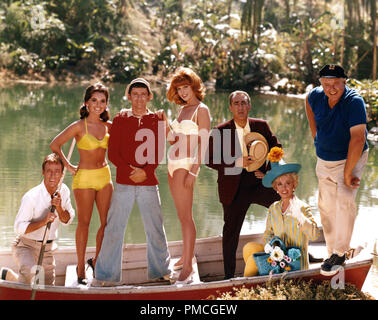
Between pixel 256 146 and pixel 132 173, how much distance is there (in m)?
0.92

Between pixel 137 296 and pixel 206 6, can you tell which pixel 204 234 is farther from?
pixel 206 6

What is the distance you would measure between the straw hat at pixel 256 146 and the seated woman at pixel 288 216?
27 cm

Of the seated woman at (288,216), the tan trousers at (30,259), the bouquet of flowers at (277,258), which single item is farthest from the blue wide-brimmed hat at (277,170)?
the tan trousers at (30,259)

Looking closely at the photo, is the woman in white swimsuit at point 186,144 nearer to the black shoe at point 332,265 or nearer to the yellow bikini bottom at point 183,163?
the yellow bikini bottom at point 183,163

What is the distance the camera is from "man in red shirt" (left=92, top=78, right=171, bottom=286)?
12.6ft

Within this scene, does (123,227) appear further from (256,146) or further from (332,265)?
(332,265)

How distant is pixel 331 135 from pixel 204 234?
2.94 metres

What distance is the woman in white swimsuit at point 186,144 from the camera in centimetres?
400

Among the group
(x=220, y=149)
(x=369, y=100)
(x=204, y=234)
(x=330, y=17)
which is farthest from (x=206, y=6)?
(x=220, y=149)

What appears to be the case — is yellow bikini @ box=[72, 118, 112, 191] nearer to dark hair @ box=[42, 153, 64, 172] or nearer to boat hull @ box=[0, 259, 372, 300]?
dark hair @ box=[42, 153, 64, 172]

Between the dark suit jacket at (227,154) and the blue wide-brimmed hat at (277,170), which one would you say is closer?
the blue wide-brimmed hat at (277,170)

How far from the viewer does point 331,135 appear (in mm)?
3916

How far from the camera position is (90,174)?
12.7 ft

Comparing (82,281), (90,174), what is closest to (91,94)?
(90,174)
